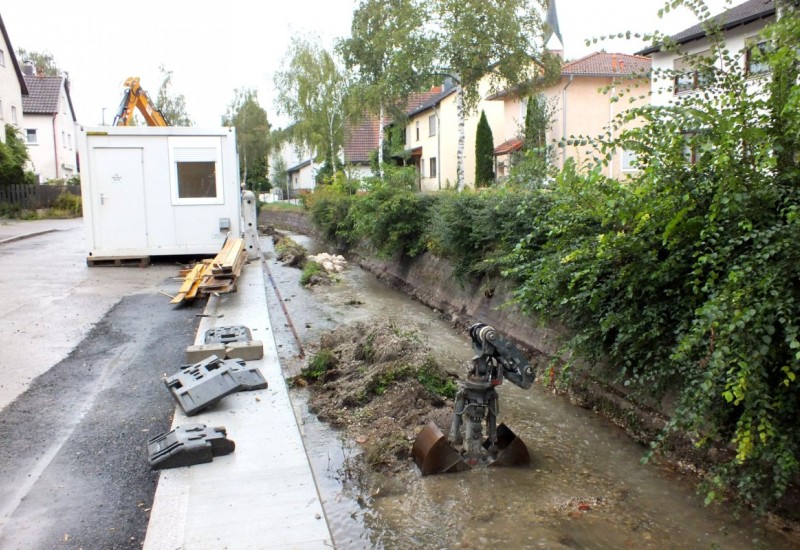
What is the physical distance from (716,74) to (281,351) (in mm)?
5276

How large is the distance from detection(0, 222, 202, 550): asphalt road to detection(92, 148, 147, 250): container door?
308cm

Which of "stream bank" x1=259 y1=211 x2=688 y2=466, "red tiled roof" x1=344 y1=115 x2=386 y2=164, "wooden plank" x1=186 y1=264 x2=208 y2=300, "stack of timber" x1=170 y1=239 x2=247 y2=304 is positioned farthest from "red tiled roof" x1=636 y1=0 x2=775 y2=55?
"red tiled roof" x1=344 y1=115 x2=386 y2=164

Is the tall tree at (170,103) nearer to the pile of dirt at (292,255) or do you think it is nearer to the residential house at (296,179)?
the residential house at (296,179)

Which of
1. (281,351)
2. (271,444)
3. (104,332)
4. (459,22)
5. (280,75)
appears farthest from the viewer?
(280,75)

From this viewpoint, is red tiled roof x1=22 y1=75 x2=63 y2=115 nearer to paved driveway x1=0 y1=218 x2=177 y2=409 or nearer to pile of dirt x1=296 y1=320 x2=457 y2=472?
paved driveway x1=0 y1=218 x2=177 y2=409

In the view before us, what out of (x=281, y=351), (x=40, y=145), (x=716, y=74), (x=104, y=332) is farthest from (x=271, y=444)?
(x=40, y=145)

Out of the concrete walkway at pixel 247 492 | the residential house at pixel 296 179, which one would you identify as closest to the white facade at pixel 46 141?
the residential house at pixel 296 179

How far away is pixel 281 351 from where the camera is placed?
7551 millimetres

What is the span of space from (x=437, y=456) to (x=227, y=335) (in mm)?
3271

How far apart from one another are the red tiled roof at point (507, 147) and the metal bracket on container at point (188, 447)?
87.5 ft

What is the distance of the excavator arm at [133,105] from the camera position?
15328mm

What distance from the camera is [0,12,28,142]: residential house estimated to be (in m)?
36.5

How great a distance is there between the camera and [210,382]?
498 centimetres

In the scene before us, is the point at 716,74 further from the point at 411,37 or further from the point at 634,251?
the point at 411,37
